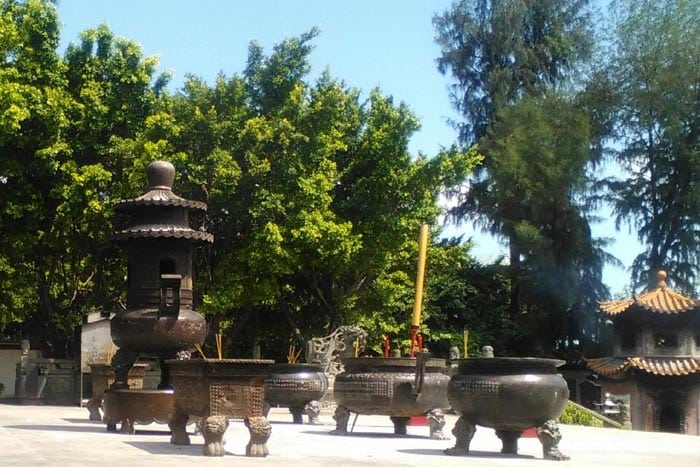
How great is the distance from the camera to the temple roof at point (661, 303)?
1041 inches

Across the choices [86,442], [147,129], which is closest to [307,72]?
[147,129]

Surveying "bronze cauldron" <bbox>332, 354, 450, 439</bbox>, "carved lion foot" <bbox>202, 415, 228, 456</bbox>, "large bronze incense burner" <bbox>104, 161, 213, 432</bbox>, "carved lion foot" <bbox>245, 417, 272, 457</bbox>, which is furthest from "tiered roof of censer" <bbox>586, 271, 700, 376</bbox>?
"carved lion foot" <bbox>202, 415, 228, 456</bbox>

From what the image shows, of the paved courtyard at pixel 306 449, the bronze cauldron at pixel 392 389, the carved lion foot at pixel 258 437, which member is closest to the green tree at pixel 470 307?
the paved courtyard at pixel 306 449

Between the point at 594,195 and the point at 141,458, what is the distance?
2706cm

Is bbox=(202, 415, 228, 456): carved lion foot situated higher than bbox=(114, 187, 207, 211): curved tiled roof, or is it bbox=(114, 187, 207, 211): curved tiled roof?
bbox=(114, 187, 207, 211): curved tiled roof

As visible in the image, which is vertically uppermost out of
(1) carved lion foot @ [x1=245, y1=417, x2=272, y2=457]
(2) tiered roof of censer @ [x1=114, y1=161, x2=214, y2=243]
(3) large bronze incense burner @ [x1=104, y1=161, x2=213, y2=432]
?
(2) tiered roof of censer @ [x1=114, y1=161, x2=214, y2=243]

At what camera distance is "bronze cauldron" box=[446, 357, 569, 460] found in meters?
8.62

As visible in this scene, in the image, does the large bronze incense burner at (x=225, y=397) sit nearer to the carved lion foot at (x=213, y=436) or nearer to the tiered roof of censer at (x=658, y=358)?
the carved lion foot at (x=213, y=436)

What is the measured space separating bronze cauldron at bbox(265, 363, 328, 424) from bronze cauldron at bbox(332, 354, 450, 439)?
2.83 metres

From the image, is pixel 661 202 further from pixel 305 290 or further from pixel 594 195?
pixel 305 290

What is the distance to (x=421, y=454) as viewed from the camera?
8859 millimetres

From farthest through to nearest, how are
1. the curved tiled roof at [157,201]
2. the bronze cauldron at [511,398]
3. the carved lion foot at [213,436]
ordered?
1. the curved tiled roof at [157,201]
2. the bronze cauldron at [511,398]
3. the carved lion foot at [213,436]

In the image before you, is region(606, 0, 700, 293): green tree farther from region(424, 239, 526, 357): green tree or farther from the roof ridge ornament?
the roof ridge ornament

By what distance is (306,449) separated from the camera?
9.14 m
